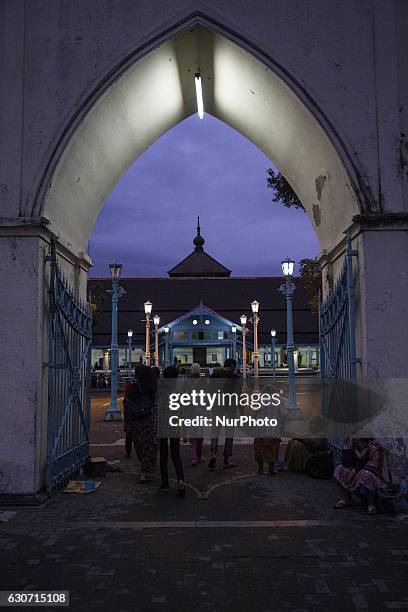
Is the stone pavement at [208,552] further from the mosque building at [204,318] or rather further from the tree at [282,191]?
the mosque building at [204,318]

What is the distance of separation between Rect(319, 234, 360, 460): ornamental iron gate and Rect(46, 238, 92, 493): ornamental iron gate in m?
3.70

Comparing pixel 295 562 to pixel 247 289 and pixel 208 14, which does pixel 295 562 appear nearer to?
pixel 208 14

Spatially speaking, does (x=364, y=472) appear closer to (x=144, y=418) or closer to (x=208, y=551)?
(x=208, y=551)

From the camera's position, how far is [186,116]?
380 inches

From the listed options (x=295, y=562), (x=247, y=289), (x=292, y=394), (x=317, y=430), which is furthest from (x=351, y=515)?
(x=247, y=289)

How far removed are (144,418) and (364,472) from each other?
3.14m

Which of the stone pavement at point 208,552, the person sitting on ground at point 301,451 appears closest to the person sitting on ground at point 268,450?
the person sitting on ground at point 301,451

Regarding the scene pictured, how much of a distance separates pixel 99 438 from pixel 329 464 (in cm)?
631

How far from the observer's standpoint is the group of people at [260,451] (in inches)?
249

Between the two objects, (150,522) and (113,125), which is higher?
(113,125)

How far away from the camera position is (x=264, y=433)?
8344 millimetres

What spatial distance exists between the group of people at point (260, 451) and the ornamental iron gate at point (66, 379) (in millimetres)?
765

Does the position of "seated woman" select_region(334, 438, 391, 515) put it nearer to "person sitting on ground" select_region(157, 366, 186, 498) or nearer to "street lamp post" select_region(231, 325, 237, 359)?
"person sitting on ground" select_region(157, 366, 186, 498)

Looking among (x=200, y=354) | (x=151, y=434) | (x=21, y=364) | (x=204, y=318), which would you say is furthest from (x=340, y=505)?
(x=200, y=354)
